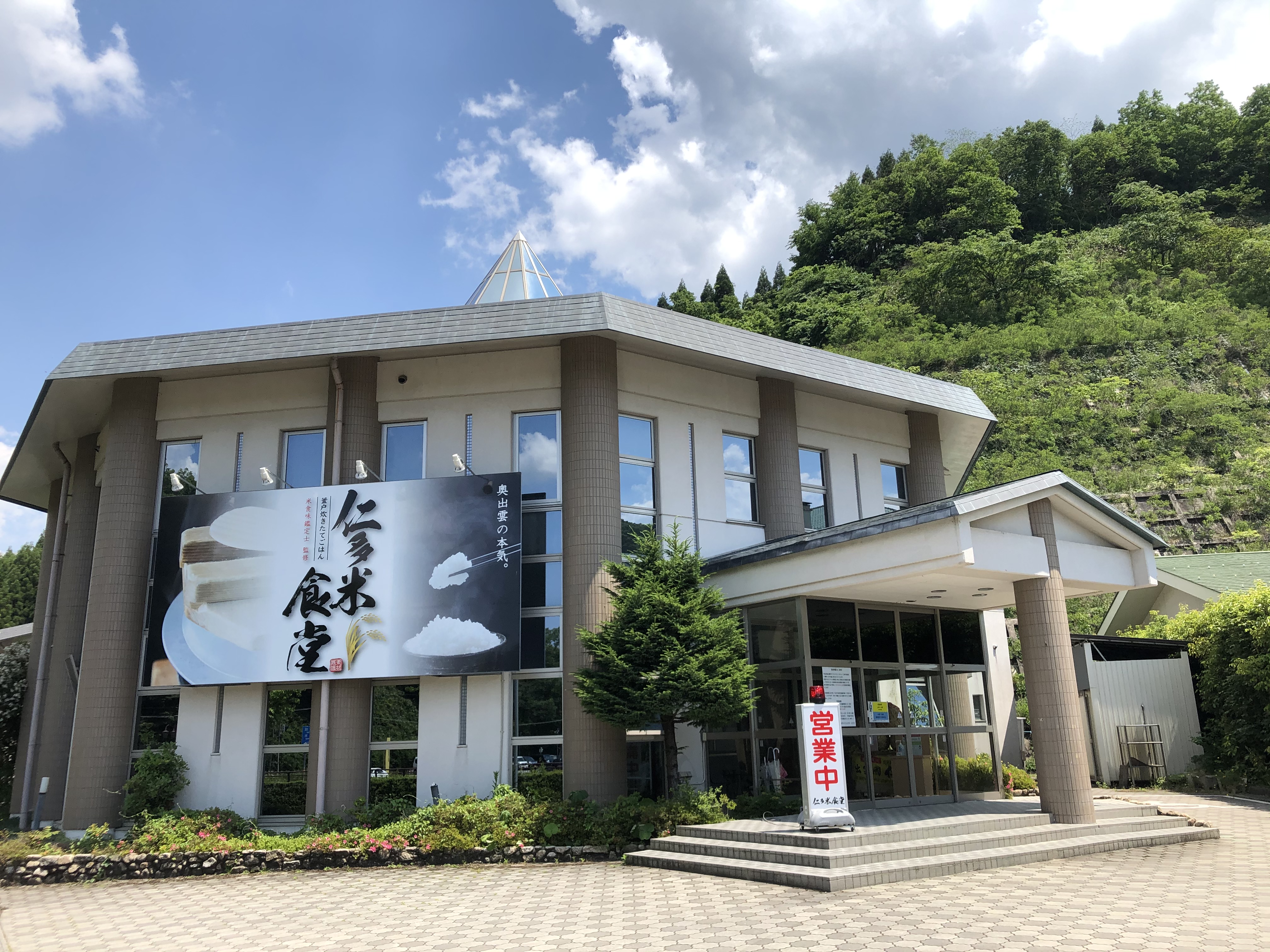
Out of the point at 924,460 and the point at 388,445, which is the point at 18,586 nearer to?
the point at 388,445

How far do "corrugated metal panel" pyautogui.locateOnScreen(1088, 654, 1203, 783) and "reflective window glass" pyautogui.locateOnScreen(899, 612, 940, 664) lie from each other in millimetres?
5978

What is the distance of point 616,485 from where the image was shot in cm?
1378

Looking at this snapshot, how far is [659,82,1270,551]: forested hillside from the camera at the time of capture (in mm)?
34531

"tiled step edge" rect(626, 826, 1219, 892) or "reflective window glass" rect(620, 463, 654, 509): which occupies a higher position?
"reflective window glass" rect(620, 463, 654, 509)

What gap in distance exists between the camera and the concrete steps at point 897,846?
370 inches

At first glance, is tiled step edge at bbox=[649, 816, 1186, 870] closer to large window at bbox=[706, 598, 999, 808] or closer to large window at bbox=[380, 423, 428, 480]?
large window at bbox=[706, 598, 999, 808]

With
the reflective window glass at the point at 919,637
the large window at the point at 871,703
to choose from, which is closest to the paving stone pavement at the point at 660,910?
the large window at the point at 871,703

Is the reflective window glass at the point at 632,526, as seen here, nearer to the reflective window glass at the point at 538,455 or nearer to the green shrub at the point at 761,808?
the reflective window glass at the point at 538,455

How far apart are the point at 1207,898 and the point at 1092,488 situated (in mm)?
28099

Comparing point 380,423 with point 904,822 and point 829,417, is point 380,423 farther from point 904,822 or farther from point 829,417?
point 904,822

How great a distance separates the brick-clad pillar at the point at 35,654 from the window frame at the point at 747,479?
1325 centimetres

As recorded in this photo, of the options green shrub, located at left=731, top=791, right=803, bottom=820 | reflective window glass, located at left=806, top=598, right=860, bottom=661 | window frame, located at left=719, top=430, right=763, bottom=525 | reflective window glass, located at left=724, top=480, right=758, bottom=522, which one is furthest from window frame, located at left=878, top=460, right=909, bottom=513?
green shrub, located at left=731, top=791, right=803, bottom=820

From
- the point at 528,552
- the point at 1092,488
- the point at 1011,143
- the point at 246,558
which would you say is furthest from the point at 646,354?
the point at 1011,143

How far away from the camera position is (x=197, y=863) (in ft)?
39.1
